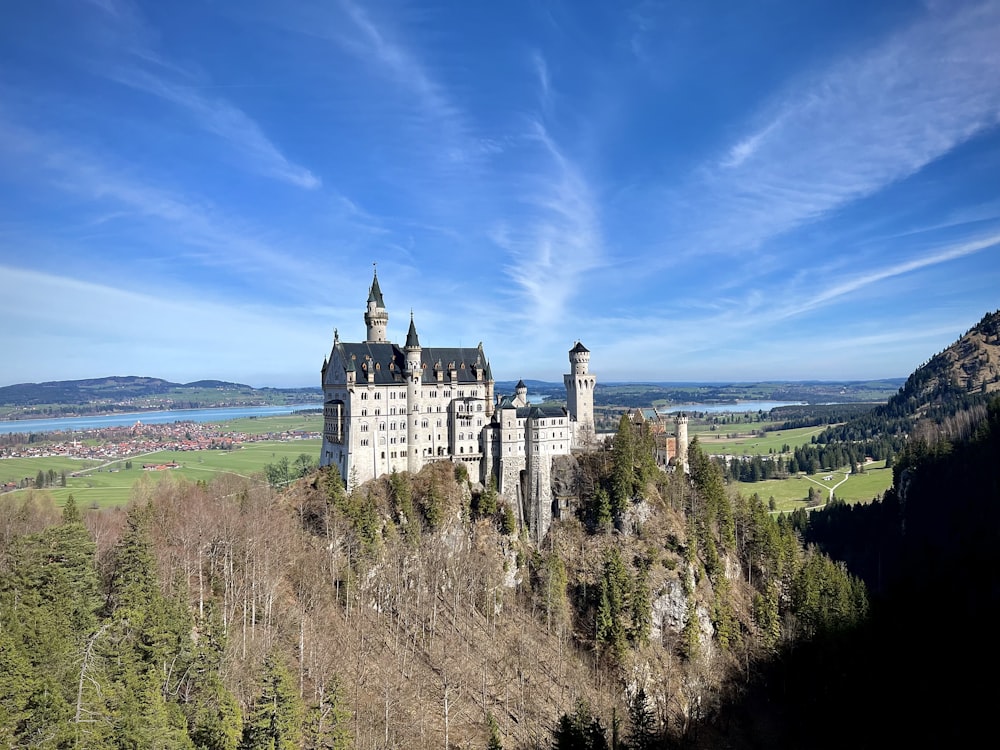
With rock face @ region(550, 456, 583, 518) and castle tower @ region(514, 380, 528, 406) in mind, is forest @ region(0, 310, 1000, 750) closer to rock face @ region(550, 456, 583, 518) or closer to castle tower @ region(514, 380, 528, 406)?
rock face @ region(550, 456, 583, 518)

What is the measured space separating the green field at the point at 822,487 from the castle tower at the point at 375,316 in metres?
106

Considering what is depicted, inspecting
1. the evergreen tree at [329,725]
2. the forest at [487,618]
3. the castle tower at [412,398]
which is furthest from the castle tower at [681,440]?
the evergreen tree at [329,725]

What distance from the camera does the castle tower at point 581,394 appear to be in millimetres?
99688

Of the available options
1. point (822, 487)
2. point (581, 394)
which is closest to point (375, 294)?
point (581, 394)

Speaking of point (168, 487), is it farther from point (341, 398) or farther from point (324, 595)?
point (324, 595)

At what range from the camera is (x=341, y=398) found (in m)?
86.1

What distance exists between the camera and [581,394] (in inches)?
3944

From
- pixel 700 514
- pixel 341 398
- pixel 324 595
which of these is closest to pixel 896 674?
pixel 700 514

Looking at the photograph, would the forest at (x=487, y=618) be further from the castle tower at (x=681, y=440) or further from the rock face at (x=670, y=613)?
the castle tower at (x=681, y=440)

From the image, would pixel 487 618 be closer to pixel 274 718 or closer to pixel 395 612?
pixel 395 612

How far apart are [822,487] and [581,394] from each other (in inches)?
4512

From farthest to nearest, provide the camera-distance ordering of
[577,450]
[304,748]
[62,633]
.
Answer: [577,450], [304,748], [62,633]

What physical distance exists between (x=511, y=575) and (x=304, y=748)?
152ft

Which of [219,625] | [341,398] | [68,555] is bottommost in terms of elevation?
[219,625]
